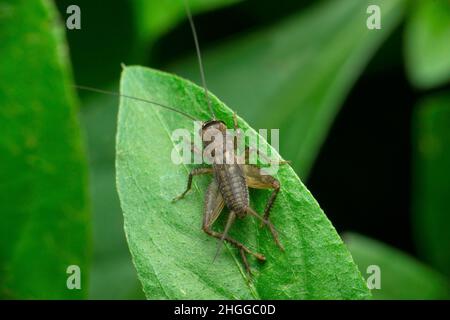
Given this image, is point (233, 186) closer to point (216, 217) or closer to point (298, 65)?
point (216, 217)

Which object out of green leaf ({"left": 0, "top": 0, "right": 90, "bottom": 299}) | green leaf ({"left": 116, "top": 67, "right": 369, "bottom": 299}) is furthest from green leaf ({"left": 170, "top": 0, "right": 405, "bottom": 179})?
green leaf ({"left": 0, "top": 0, "right": 90, "bottom": 299})

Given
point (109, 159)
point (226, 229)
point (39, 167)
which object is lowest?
point (226, 229)

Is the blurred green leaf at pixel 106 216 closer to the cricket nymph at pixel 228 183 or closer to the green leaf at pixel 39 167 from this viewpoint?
the green leaf at pixel 39 167

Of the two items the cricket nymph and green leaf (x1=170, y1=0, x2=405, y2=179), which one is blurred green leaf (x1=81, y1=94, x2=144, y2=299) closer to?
green leaf (x1=170, y1=0, x2=405, y2=179)

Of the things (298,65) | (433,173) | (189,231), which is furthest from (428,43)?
(189,231)

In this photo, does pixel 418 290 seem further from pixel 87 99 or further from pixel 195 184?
pixel 87 99

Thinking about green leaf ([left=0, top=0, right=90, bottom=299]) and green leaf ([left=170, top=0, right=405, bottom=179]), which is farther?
green leaf ([left=170, top=0, right=405, bottom=179])

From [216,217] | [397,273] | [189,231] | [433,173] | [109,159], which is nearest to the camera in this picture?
[189,231]
